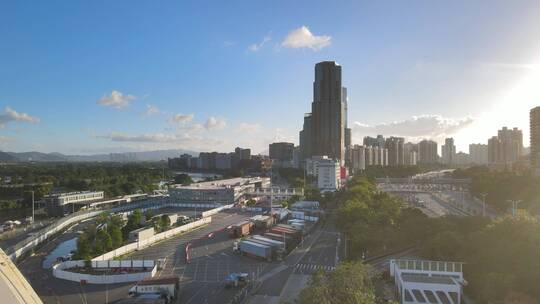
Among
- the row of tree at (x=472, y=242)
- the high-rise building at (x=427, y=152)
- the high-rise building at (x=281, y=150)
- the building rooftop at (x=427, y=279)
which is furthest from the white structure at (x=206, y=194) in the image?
the high-rise building at (x=427, y=152)

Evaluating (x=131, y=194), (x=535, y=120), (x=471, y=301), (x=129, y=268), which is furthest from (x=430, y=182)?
(x=129, y=268)

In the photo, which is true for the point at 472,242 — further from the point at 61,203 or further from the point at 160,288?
the point at 61,203

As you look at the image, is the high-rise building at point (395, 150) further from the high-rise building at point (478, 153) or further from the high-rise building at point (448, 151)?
the high-rise building at point (448, 151)

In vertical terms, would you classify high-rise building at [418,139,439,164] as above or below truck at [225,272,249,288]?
above

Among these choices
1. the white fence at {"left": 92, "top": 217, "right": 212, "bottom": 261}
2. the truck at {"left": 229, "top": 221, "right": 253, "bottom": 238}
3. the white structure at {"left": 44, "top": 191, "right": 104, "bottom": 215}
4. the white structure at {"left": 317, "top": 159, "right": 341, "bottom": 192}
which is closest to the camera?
the white fence at {"left": 92, "top": 217, "right": 212, "bottom": 261}

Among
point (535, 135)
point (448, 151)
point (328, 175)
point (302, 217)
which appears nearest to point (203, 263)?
point (302, 217)

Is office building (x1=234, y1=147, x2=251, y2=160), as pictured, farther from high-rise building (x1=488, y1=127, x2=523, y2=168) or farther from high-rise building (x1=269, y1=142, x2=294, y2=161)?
high-rise building (x1=488, y1=127, x2=523, y2=168)

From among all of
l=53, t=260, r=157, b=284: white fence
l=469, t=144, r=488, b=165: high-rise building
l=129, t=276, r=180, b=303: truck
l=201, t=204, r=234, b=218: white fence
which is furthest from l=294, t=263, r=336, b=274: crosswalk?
l=469, t=144, r=488, b=165: high-rise building
